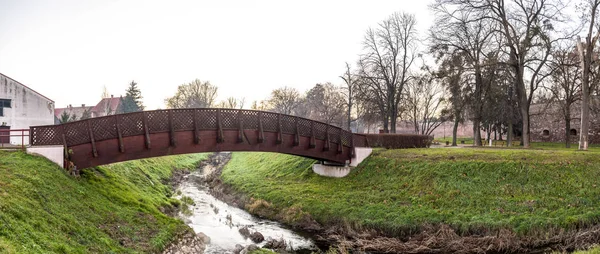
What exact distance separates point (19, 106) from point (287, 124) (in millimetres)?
25665

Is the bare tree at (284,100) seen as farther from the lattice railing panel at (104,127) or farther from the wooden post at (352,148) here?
the lattice railing panel at (104,127)

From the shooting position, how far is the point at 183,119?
2181 centimetres

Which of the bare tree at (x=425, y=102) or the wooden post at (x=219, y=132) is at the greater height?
the bare tree at (x=425, y=102)

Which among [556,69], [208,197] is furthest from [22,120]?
[556,69]

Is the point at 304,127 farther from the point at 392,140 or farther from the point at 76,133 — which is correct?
the point at 76,133

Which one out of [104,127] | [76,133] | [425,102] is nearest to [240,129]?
[104,127]

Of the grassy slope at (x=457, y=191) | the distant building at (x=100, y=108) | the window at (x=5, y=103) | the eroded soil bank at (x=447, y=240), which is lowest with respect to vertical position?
the eroded soil bank at (x=447, y=240)

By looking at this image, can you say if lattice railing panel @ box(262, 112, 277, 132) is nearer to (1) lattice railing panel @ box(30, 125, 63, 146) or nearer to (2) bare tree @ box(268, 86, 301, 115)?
(1) lattice railing panel @ box(30, 125, 63, 146)

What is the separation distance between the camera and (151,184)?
2738 cm

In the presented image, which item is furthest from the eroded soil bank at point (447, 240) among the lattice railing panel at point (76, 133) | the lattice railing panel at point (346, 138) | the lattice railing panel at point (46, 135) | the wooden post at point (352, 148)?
the lattice railing panel at point (46, 135)

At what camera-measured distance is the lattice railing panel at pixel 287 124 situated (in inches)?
1003

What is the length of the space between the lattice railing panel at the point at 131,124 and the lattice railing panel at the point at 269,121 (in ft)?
23.6

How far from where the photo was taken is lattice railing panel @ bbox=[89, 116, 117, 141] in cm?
1936

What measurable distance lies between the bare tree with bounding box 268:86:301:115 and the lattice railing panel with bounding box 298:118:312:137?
62.8m
